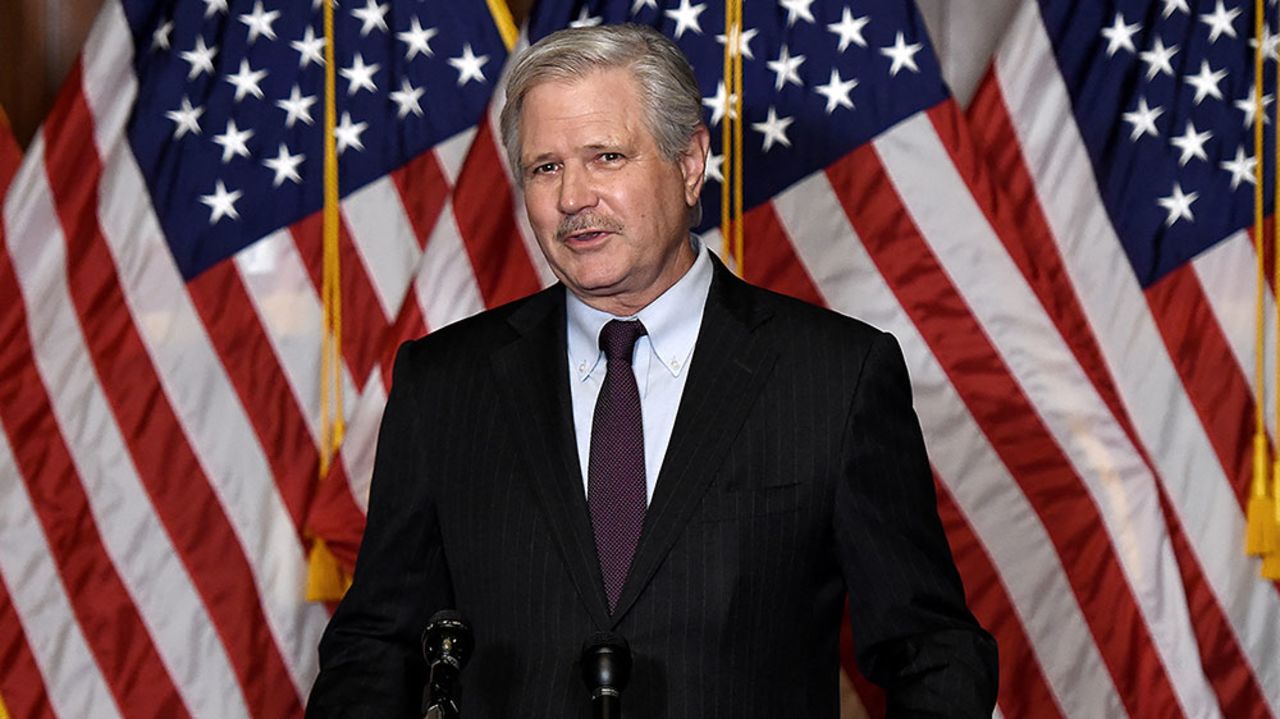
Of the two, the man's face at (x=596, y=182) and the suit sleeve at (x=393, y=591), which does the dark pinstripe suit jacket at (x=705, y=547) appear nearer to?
the suit sleeve at (x=393, y=591)

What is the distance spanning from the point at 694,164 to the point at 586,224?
19 centimetres

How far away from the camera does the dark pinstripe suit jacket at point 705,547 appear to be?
1.80 meters

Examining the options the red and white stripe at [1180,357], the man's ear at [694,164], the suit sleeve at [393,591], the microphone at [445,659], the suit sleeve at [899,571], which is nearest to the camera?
the microphone at [445,659]

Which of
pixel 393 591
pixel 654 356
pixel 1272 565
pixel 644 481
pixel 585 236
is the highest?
pixel 585 236

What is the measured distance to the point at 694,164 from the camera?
203cm

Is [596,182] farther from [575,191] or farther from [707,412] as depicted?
[707,412]

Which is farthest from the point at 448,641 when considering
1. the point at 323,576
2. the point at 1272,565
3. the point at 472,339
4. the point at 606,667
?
the point at 1272,565

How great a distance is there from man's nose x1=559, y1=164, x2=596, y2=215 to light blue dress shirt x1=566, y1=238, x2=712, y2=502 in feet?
0.51

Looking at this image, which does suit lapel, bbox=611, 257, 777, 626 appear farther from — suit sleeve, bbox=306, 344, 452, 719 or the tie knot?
suit sleeve, bbox=306, 344, 452, 719

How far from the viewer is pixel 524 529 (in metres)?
1.88

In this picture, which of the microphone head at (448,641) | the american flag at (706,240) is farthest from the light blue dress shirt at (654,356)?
the american flag at (706,240)

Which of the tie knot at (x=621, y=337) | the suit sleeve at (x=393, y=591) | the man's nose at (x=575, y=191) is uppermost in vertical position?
the man's nose at (x=575, y=191)

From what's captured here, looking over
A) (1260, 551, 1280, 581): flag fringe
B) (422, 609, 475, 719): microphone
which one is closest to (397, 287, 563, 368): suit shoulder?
(422, 609, 475, 719): microphone

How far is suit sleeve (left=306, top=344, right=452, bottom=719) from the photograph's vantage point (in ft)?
6.20
